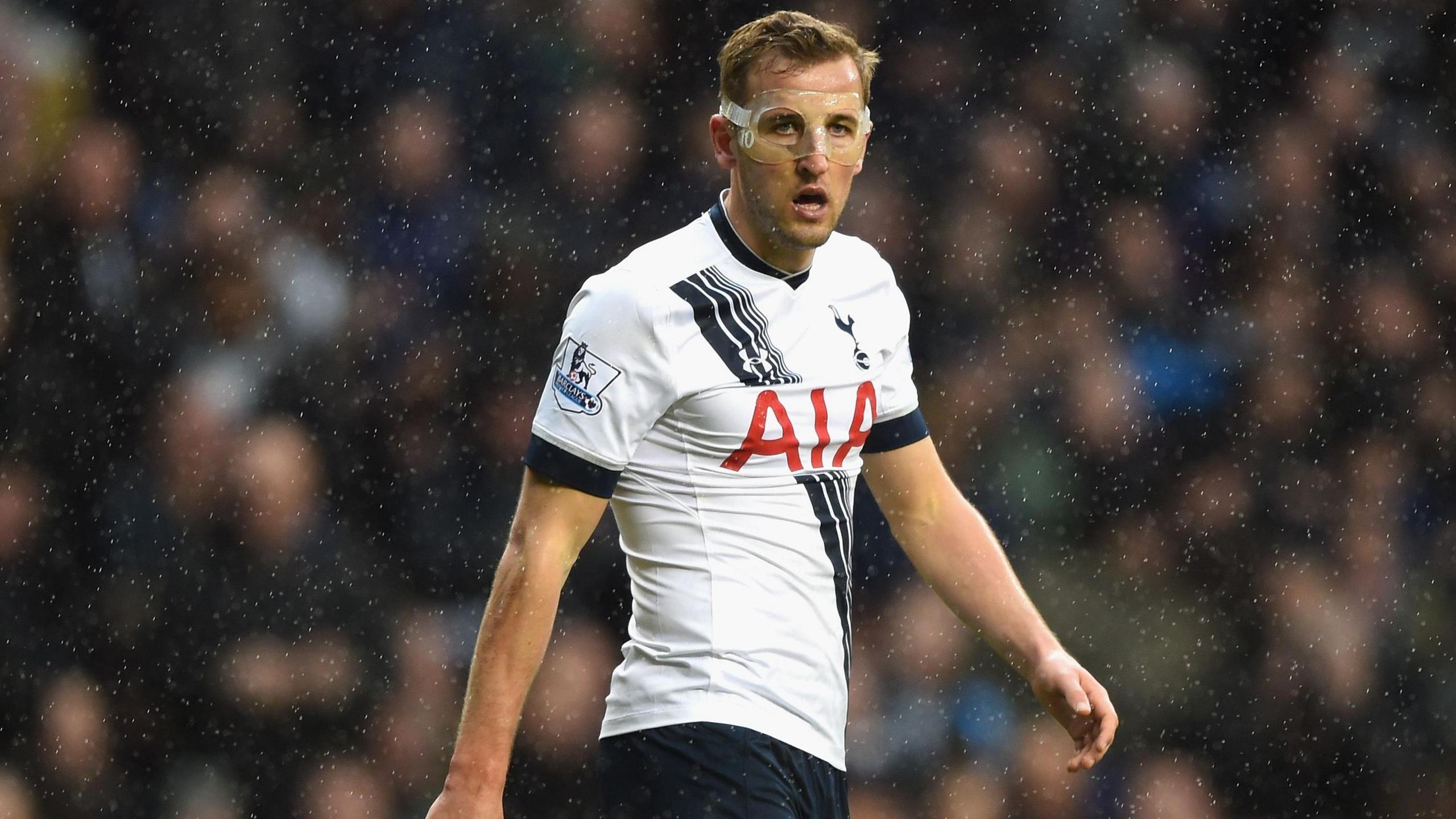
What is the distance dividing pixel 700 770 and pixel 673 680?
8 cm

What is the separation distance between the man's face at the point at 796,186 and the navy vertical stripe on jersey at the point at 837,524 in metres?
0.22

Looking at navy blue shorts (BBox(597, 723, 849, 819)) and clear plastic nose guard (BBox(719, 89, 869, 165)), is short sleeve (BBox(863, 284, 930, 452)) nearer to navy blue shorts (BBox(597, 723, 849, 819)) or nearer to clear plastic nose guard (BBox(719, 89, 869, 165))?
clear plastic nose guard (BBox(719, 89, 869, 165))

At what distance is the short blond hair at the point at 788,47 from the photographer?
66.3 inches

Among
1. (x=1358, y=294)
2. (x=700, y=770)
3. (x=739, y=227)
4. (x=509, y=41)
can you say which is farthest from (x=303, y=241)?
(x=1358, y=294)

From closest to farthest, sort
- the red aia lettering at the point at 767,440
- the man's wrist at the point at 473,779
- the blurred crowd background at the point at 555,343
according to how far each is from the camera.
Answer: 1. the man's wrist at the point at 473,779
2. the red aia lettering at the point at 767,440
3. the blurred crowd background at the point at 555,343

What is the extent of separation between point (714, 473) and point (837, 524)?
14 centimetres

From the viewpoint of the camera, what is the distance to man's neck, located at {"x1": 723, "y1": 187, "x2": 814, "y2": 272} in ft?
5.42

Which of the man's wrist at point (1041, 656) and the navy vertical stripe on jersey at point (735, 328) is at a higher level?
the navy vertical stripe on jersey at point (735, 328)

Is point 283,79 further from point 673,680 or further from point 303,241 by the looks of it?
point 673,680

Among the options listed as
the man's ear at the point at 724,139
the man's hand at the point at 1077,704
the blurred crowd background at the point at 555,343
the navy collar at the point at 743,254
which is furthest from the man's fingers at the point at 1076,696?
the blurred crowd background at the point at 555,343

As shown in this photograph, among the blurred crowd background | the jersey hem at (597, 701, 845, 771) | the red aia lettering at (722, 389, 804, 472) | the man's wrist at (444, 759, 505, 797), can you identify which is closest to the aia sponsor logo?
the red aia lettering at (722, 389, 804, 472)

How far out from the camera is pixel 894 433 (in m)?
1.77

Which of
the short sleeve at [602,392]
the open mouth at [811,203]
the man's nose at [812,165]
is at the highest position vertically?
the man's nose at [812,165]

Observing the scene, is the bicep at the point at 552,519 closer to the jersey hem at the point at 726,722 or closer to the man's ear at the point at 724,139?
the jersey hem at the point at 726,722
